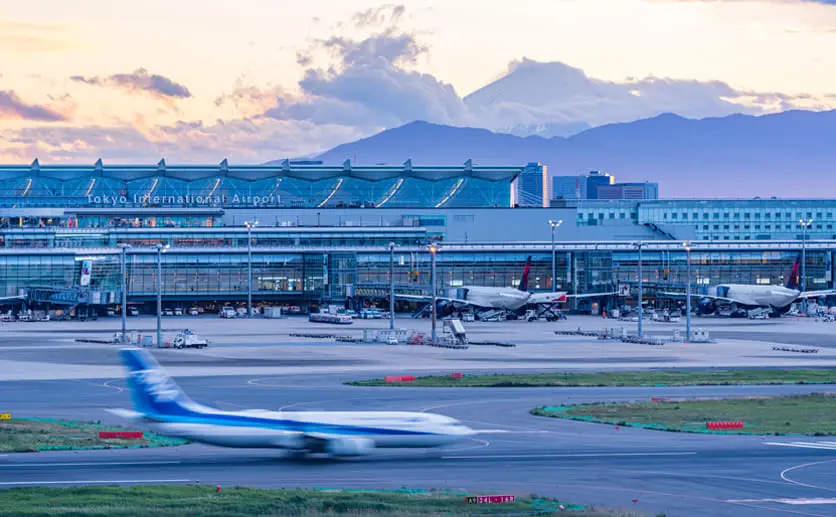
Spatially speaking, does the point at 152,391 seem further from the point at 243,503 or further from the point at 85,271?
the point at 85,271

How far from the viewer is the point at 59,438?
1965 inches

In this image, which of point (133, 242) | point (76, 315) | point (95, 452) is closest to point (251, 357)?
point (95, 452)

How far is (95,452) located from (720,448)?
82.7 feet

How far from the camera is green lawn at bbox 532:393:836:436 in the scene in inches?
2156

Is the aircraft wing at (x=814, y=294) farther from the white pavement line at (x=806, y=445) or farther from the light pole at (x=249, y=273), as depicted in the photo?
the white pavement line at (x=806, y=445)

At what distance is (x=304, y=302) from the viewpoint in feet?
630

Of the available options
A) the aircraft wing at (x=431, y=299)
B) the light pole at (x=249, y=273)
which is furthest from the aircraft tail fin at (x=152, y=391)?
the light pole at (x=249, y=273)

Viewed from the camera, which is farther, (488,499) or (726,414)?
(726,414)

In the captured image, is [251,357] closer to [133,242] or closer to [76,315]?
[76,315]

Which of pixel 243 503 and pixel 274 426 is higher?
pixel 274 426

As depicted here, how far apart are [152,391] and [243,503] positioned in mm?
11311

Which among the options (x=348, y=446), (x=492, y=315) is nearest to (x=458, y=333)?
(x=492, y=315)

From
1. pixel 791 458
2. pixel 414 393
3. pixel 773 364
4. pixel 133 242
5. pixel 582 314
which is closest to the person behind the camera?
pixel 791 458

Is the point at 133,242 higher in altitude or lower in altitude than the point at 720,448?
higher
